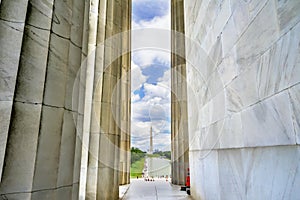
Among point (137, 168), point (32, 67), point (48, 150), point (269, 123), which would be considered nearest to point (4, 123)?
point (48, 150)

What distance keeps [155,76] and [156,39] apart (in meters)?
0.96

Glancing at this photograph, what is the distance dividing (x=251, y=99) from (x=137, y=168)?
7.47 m

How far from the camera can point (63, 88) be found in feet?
6.67

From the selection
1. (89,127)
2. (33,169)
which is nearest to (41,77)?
(33,169)

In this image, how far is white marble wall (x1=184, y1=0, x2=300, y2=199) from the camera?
4.59ft

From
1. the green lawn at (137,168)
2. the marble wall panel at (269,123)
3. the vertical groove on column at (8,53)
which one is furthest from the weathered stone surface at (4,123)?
the green lawn at (137,168)

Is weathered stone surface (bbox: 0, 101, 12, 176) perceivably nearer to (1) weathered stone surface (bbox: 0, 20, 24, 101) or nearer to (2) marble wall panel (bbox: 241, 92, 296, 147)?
(1) weathered stone surface (bbox: 0, 20, 24, 101)

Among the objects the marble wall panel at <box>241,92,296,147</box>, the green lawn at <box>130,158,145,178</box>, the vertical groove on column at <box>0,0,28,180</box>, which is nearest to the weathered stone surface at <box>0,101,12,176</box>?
the vertical groove on column at <box>0,0,28,180</box>

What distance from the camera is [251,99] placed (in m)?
1.90

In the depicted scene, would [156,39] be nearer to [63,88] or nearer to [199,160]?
[199,160]

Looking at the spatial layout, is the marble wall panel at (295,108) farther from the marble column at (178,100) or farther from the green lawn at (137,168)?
the green lawn at (137,168)

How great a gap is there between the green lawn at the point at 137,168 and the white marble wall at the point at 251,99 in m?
4.76

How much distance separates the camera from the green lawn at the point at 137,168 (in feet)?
26.8

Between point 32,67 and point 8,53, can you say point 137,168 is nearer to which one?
point 32,67
